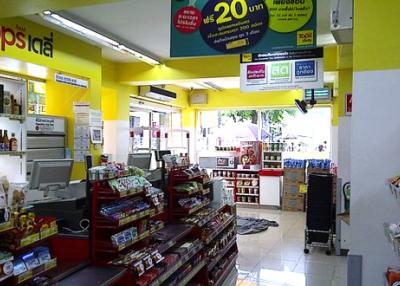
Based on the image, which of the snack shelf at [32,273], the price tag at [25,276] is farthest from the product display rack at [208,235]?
the price tag at [25,276]

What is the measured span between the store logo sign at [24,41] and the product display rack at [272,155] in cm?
759

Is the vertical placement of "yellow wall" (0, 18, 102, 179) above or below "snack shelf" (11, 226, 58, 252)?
above

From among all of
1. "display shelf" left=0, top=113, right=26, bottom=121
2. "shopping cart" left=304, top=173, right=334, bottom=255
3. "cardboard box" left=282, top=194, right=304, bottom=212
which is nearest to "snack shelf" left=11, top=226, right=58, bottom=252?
"display shelf" left=0, top=113, right=26, bottom=121

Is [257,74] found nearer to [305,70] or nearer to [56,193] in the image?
[305,70]

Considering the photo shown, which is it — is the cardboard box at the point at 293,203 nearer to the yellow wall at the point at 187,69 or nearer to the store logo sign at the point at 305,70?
the yellow wall at the point at 187,69

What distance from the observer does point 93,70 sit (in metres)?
7.24

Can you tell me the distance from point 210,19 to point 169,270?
101 inches

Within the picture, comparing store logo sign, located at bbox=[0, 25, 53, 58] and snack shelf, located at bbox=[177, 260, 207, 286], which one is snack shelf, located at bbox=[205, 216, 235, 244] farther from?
store logo sign, located at bbox=[0, 25, 53, 58]

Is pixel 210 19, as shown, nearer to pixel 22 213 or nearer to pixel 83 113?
pixel 22 213

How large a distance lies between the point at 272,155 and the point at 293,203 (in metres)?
1.65

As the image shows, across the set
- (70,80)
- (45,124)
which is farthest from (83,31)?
(45,124)

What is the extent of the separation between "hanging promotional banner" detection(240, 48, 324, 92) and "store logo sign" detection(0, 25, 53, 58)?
3.10 metres

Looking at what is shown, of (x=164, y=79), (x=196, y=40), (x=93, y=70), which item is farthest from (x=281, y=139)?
(x=196, y=40)

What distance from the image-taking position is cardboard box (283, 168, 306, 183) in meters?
11.2
